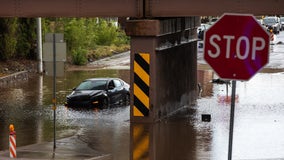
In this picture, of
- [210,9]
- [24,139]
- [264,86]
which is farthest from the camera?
[264,86]

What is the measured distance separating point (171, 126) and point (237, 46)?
45.8 ft

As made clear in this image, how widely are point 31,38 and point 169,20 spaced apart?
2077 cm

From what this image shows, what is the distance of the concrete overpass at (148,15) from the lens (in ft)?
73.2

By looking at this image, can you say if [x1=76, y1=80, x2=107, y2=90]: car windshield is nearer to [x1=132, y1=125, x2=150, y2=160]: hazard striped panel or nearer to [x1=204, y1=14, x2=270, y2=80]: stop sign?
[x1=132, y1=125, x2=150, y2=160]: hazard striped panel

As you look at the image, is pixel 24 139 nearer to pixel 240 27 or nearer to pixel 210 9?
pixel 210 9

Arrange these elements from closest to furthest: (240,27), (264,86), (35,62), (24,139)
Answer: (240,27), (24,139), (264,86), (35,62)

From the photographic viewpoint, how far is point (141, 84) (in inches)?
893

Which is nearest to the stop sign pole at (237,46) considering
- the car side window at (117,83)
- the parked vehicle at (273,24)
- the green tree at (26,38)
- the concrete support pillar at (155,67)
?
the concrete support pillar at (155,67)

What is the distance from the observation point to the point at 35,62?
42688 millimetres

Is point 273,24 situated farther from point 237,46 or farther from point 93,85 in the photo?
point 237,46

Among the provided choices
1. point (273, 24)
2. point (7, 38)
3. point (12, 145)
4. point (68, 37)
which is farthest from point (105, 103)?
point (273, 24)

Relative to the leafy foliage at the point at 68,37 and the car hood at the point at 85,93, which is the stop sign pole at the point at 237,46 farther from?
the leafy foliage at the point at 68,37

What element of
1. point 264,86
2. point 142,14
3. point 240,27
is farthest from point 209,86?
point 240,27

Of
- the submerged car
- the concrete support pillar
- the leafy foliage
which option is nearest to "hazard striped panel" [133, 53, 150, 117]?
the concrete support pillar
